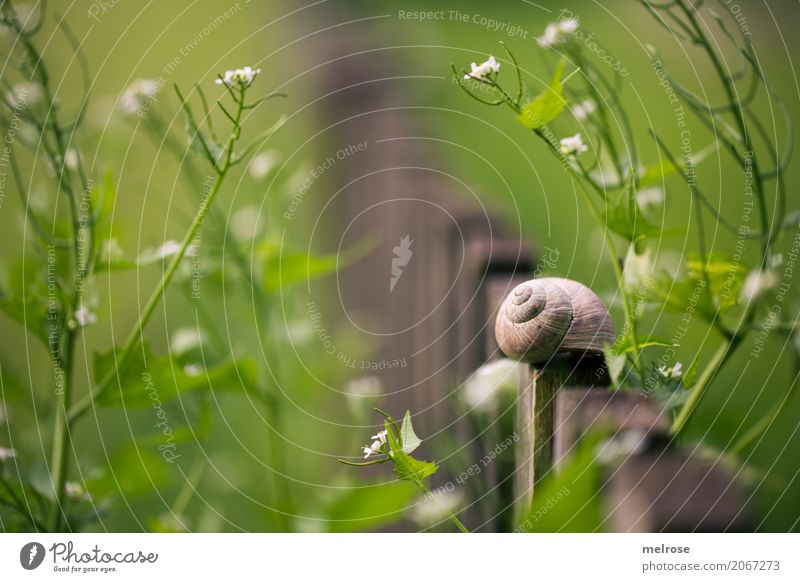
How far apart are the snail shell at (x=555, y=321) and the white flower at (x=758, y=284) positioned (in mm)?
88

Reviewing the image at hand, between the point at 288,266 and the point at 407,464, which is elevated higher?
the point at 288,266

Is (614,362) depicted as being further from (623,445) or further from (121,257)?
(121,257)

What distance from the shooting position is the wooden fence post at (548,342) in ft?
1.46

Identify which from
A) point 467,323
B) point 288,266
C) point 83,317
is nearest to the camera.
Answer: point 83,317

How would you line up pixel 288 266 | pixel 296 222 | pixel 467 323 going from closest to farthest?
1. pixel 288 266
2. pixel 467 323
3. pixel 296 222

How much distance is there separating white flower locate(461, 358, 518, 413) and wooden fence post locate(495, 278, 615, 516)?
0.16 ft

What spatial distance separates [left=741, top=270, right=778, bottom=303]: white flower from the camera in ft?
1.47

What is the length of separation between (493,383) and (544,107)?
211 mm

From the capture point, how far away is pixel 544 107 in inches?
17.3

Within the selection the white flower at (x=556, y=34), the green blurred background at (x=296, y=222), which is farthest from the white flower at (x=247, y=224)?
the white flower at (x=556, y=34)

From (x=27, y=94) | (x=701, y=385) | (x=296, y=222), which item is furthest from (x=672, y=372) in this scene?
(x=296, y=222)

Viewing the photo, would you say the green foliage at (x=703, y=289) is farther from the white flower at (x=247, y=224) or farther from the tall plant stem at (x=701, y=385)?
the white flower at (x=247, y=224)
